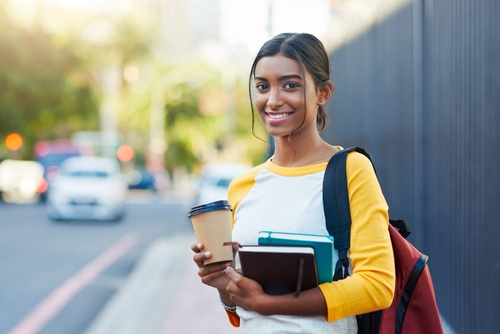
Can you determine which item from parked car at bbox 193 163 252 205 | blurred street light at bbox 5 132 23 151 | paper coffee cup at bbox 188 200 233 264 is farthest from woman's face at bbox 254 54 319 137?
blurred street light at bbox 5 132 23 151

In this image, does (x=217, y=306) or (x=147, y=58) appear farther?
(x=147, y=58)

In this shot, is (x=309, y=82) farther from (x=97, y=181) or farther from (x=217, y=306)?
(x=97, y=181)

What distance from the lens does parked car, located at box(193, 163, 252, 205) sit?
16.6 meters

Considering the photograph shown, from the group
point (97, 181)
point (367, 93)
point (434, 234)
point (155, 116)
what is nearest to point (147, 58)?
point (155, 116)

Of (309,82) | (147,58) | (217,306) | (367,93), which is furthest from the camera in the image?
(147,58)

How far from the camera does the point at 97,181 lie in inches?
806

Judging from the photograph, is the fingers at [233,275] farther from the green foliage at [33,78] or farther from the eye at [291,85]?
the green foliage at [33,78]

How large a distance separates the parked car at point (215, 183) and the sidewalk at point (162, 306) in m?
4.31

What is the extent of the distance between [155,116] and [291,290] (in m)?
54.7

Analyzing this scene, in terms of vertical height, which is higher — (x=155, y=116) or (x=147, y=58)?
(x=147, y=58)

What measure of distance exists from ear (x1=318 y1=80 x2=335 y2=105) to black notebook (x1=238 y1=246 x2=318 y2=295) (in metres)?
0.54

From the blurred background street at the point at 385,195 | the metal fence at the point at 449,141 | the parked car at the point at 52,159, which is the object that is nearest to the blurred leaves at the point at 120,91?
the parked car at the point at 52,159

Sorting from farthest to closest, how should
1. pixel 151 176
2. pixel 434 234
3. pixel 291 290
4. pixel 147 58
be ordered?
pixel 147 58
pixel 151 176
pixel 434 234
pixel 291 290

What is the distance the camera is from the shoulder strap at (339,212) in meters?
1.96
